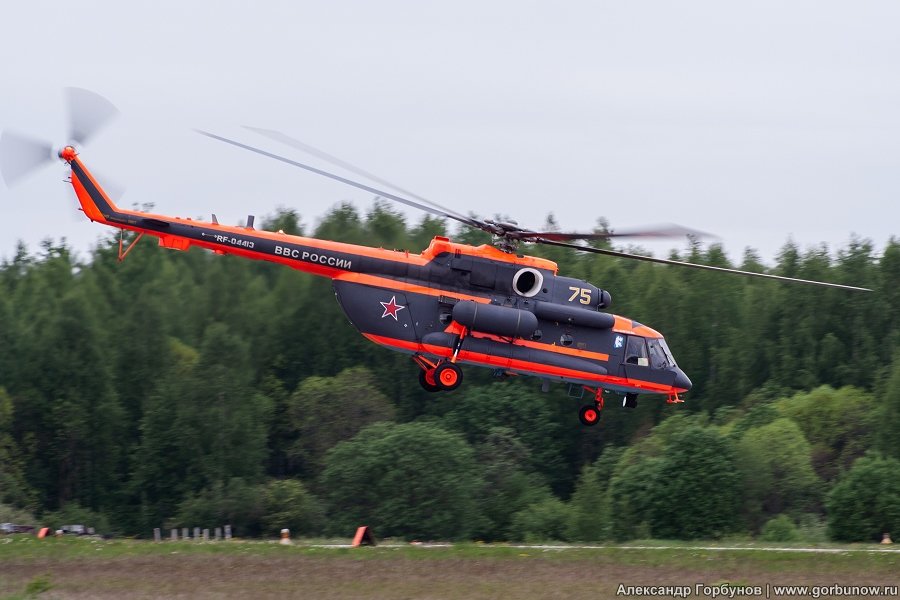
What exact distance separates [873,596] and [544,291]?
10.4m

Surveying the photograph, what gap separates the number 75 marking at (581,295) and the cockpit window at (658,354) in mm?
2037

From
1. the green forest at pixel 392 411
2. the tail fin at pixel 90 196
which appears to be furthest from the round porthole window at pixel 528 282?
the green forest at pixel 392 411

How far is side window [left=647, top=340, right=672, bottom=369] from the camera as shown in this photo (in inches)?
1320

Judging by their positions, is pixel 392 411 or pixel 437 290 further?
pixel 392 411

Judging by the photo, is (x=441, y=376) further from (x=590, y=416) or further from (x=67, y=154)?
(x=67, y=154)

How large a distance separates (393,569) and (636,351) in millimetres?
8594

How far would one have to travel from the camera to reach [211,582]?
27766 mm

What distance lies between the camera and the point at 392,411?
7594 centimetres

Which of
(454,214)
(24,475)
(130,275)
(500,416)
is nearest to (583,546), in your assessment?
(454,214)

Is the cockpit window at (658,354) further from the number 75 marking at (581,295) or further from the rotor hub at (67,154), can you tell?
the rotor hub at (67,154)

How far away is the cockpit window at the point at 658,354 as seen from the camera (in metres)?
33.5

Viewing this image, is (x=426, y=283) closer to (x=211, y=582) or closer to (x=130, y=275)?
(x=211, y=582)

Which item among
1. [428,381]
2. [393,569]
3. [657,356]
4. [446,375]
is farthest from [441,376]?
[657,356]

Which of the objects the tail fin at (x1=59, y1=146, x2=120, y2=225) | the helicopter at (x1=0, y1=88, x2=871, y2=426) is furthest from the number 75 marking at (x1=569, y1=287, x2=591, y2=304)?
the tail fin at (x1=59, y1=146, x2=120, y2=225)
